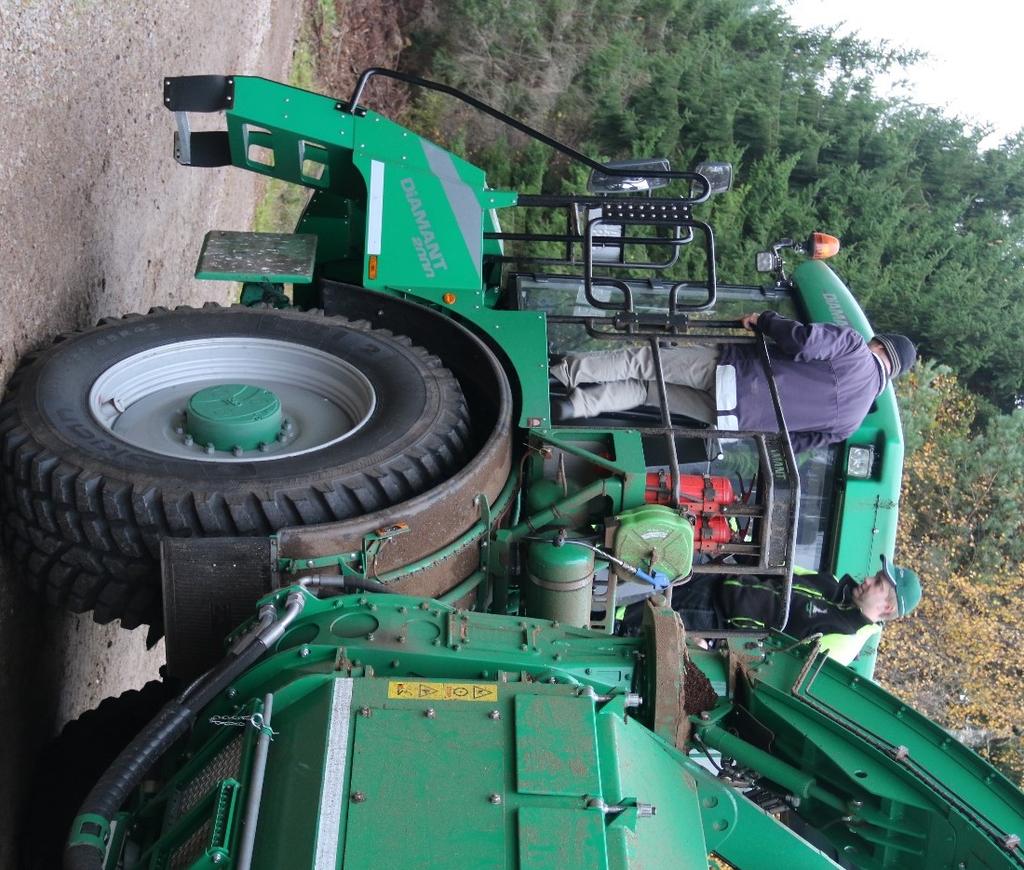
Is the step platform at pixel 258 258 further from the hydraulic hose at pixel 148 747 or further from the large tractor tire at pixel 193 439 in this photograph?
the hydraulic hose at pixel 148 747

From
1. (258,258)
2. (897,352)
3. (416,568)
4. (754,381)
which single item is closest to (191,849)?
(416,568)

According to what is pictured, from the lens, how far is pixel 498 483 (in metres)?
3.91

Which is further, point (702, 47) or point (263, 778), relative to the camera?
point (702, 47)

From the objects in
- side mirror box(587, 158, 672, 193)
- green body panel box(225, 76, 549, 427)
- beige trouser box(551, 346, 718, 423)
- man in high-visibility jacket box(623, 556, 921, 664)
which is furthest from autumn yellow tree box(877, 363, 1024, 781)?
green body panel box(225, 76, 549, 427)

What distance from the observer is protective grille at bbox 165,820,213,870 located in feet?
8.10

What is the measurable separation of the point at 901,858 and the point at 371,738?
61.1 inches

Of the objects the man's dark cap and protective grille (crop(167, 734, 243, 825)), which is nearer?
protective grille (crop(167, 734, 243, 825))

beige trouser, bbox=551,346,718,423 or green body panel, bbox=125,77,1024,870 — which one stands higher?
beige trouser, bbox=551,346,718,423

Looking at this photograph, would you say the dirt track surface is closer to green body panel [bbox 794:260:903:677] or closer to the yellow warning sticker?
the yellow warning sticker

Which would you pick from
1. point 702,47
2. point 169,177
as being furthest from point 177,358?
point 702,47

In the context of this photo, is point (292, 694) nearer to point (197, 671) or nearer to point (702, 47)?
point (197, 671)

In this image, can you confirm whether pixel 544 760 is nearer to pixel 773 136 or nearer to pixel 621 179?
pixel 621 179

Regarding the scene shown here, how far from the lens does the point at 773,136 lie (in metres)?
15.3

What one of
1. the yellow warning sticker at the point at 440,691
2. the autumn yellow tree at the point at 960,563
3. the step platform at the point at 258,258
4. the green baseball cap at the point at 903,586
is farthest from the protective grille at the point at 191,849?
the autumn yellow tree at the point at 960,563
